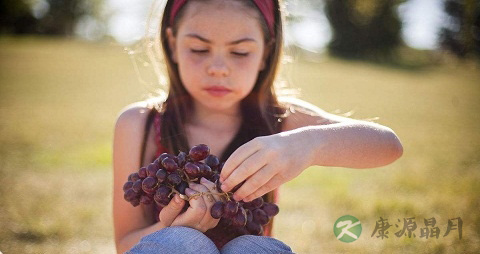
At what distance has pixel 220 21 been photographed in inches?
97.2

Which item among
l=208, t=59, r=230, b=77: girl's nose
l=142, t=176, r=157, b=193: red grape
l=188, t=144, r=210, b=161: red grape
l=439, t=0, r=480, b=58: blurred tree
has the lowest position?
l=142, t=176, r=157, b=193: red grape

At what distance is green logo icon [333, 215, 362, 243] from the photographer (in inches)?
149

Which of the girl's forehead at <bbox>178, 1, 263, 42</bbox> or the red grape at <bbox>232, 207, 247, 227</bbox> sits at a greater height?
the girl's forehead at <bbox>178, 1, 263, 42</bbox>

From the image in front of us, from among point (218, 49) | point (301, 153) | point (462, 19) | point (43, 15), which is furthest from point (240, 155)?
point (43, 15)

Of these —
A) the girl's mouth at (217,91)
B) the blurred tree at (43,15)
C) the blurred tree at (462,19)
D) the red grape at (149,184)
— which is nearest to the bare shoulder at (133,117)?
the girl's mouth at (217,91)

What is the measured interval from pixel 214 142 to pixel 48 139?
21.6ft

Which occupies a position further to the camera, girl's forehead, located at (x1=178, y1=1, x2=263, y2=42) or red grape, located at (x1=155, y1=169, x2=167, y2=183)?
girl's forehead, located at (x1=178, y1=1, x2=263, y2=42)

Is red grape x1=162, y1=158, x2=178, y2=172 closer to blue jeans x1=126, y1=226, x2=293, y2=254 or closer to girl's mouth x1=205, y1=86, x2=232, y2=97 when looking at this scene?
blue jeans x1=126, y1=226, x2=293, y2=254

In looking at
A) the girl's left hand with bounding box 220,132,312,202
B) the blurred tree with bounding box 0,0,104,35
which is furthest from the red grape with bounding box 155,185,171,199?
the blurred tree with bounding box 0,0,104,35

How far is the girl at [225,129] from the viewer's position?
177cm

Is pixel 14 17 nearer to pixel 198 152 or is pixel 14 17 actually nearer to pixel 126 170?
pixel 126 170

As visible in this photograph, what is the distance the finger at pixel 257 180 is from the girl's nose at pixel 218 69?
919mm

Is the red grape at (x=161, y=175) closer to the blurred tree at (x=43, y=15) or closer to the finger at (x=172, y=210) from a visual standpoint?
the finger at (x=172, y=210)

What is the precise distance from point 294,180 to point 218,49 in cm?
435
